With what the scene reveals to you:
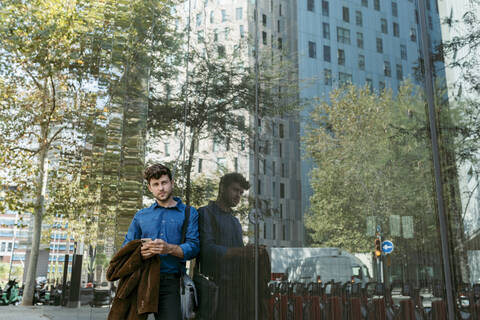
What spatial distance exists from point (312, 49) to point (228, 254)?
1927 millimetres

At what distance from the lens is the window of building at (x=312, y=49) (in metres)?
3.51

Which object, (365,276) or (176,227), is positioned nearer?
(365,276)

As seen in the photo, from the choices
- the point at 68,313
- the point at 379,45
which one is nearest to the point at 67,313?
the point at 68,313

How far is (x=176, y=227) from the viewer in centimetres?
337

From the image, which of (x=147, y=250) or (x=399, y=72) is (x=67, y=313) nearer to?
(x=147, y=250)

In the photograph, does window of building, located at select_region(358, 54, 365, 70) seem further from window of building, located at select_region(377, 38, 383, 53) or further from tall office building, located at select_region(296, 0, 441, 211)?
window of building, located at select_region(377, 38, 383, 53)

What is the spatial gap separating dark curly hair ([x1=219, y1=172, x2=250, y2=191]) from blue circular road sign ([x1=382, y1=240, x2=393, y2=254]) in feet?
5.51

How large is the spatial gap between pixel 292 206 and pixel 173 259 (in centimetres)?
100

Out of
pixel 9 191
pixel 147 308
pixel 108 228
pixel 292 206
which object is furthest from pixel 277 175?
pixel 9 191

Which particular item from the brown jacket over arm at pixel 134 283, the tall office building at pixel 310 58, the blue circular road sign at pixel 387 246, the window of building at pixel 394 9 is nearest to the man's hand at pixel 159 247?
the brown jacket over arm at pixel 134 283

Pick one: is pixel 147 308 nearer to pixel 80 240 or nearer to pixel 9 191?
pixel 80 240

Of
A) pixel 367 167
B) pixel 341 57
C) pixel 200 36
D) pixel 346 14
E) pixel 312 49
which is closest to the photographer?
pixel 367 167

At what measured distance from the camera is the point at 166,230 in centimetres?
333

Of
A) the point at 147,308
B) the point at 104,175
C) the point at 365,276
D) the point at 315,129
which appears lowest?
the point at 147,308
